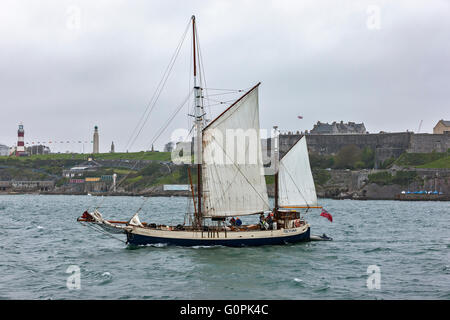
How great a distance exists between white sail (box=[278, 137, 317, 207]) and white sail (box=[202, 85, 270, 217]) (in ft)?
13.0

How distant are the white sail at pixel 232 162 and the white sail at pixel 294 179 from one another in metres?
3.96

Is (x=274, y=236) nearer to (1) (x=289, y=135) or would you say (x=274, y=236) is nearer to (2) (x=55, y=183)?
(1) (x=289, y=135)

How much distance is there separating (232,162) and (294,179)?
6489 millimetres

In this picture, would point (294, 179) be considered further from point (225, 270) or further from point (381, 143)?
point (381, 143)

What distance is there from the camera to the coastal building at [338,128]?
17350 cm

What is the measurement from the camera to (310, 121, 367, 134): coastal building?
173500 mm

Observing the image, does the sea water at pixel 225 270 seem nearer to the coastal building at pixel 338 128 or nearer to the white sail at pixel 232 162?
the white sail at pixel 232 162

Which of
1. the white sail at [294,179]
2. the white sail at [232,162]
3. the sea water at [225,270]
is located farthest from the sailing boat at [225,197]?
the white sail at [294,179]

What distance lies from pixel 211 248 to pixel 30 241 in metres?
15.8

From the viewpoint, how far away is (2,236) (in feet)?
153

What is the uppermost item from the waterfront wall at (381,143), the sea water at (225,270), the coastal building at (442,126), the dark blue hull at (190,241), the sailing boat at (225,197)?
the coastal building at (442,126)

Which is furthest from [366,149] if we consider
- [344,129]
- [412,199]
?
[412,199]

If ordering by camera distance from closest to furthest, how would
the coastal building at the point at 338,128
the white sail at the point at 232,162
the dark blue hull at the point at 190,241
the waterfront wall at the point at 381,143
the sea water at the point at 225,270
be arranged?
the sea water at the point at 225,270
the dark blue hull at the point at 190,241
the white sail at the point at 232,162
the waterfront wall at the point at 381,143
the coastal building at the point at 338,128

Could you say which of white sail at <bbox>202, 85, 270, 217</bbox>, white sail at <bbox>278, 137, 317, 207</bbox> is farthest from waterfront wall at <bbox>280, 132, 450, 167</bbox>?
white sail at <bbox>202, 85, 270, 217</bbox>
